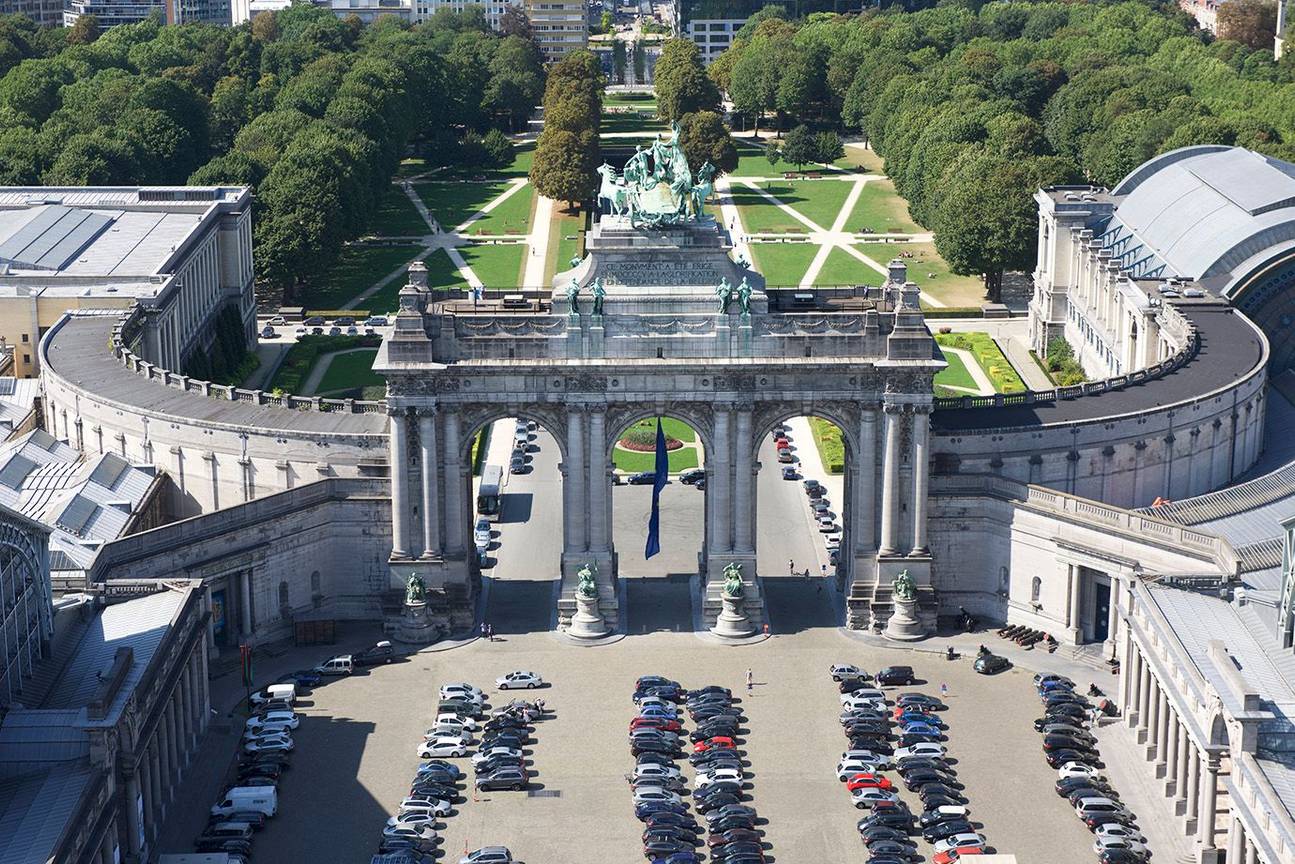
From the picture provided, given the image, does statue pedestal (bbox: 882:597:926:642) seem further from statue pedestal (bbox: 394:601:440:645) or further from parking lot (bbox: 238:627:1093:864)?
statue pedestal (bbox: 394:601:440:645)

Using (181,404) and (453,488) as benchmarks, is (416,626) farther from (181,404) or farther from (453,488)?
(181,404)

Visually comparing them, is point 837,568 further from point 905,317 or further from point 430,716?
point 430,716

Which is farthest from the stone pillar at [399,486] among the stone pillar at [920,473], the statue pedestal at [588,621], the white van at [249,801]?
the stone pillar at [920,473]

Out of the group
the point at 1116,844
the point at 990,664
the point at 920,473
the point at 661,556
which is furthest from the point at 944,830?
the point at 661,556

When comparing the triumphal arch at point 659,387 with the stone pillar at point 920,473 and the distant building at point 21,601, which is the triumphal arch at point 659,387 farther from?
the distant building at point 21,601

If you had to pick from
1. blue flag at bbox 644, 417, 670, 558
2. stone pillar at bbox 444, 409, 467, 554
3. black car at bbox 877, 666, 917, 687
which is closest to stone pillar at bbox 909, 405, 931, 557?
black car at bbox 877, 666, 917, 687
